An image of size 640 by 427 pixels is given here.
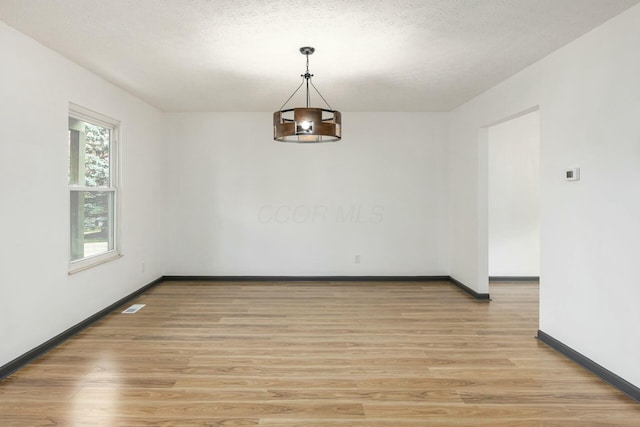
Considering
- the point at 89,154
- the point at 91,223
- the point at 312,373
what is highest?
the point at 89,154

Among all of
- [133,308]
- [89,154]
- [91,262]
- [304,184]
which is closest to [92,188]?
[89,154]

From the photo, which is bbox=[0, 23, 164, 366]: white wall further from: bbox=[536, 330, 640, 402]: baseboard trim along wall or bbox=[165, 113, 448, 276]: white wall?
bbox=[536, 330, 640, 402]: baseboard trim along wall

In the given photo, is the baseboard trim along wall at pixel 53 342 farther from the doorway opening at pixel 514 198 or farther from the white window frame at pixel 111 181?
the doorway opening at pixel 514 198

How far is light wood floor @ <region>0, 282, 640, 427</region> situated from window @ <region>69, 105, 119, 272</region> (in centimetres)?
79

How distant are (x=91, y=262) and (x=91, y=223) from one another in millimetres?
422

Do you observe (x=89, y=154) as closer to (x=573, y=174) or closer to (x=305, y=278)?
(x=305, y=278)

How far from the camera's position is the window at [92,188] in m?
3.99

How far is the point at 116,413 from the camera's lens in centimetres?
244

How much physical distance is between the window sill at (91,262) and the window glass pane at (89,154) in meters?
0.79

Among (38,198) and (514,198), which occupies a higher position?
(514,198)

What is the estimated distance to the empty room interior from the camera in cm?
266

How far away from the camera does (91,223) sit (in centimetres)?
434

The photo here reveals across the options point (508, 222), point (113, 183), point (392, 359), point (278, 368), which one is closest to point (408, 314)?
point (392, 359)

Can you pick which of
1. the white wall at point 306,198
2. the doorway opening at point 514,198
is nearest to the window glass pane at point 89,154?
the white wall at point 306,198
